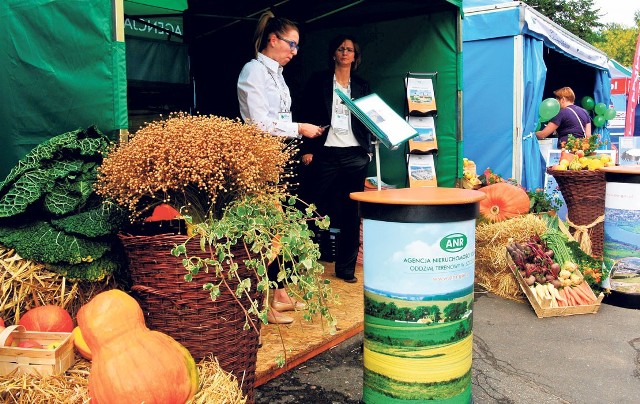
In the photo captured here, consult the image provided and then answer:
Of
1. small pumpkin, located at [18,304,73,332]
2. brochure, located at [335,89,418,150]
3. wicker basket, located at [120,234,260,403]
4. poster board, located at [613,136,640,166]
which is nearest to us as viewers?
wicker basket, located at [120,234,260,403]

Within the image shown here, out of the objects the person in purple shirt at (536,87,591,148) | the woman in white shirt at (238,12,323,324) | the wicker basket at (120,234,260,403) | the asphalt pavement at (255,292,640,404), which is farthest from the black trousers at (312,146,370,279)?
the person in purple shirt at (536,87,591,148)

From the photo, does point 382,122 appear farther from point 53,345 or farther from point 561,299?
point 561,299

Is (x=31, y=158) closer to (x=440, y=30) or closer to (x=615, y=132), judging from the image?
(x=440, y=30)

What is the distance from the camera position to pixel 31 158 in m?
2.76

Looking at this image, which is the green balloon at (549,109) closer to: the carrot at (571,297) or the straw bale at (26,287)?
the carrot at (571,297)

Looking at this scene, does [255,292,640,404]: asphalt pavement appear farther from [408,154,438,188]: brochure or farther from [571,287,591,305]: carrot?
[408,154,438,188]: brochure

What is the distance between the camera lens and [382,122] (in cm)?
356

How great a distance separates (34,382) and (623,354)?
3579 millimetres

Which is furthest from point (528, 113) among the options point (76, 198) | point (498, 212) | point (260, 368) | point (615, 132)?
point (615, 132)

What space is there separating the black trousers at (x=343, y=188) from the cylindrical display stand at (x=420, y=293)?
226 cm

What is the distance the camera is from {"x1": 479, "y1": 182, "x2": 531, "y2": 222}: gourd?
5.95 m

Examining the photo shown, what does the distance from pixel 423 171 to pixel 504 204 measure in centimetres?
92

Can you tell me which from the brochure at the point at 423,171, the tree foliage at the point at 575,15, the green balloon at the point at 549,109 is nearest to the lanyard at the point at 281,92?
the brochure at the point at 423,171

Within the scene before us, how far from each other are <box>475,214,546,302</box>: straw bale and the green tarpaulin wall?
3.62 meters
